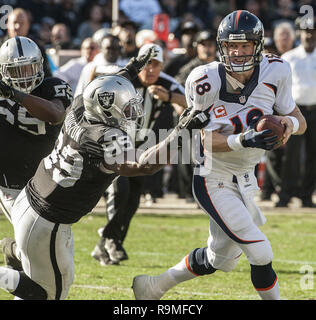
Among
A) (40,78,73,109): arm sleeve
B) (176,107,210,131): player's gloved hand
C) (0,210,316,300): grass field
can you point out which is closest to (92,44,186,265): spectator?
(0,210,316,300): grass field

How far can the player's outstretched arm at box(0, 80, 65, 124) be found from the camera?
4.26 m

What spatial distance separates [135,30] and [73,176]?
7207 mm

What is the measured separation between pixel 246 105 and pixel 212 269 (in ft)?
3.36

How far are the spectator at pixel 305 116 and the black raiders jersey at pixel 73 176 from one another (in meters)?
5.66

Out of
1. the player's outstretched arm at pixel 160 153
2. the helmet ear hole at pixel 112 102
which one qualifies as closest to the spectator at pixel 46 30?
the helmet ear hole at pixel 112 102

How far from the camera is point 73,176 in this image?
158 inches

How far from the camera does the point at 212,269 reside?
4.72m

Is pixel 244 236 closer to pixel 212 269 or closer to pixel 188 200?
pixel 212 269

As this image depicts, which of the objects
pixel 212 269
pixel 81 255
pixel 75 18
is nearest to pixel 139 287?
pixel 212 269

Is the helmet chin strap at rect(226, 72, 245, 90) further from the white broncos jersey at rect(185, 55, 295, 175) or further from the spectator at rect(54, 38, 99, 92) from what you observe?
the spectator at rect(54, 38, 99, 92)

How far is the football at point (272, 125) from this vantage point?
162 inches

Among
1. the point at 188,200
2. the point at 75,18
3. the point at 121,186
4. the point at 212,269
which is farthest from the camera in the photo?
the point at 75,18

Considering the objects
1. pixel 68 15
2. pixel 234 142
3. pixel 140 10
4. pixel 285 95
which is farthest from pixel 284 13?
pixel 234 142

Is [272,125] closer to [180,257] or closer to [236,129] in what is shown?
[236,129]
